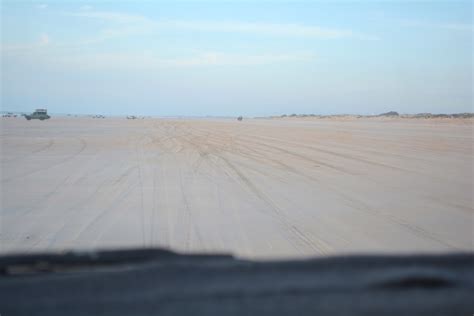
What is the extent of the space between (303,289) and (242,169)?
14361mm

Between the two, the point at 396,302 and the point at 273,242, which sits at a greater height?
the point at 396,302

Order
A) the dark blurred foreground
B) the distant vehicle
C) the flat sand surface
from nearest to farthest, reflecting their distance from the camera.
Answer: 1. the dark blurred foreground
2. the flat sand surface
3. the distant vehicle

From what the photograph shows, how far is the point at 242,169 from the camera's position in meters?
17.0

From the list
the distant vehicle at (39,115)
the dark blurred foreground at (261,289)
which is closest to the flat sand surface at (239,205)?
the dark blurred foreground at (261,289)

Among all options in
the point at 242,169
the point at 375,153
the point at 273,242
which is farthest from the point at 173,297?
the point at 375,153

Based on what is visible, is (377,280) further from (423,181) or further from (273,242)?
(423,181)

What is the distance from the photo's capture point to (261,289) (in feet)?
8.66

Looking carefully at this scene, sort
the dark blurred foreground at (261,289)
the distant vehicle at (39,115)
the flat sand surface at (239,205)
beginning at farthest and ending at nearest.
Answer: the distant vehicle at (39,115) → the flat sand surface at (239,205) → the dark blurred foreground at (261,289)

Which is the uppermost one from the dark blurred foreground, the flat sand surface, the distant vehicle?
the distant vehicle

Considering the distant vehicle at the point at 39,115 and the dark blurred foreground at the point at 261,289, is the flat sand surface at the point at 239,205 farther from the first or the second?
the distant vehicle at the point at 39,115

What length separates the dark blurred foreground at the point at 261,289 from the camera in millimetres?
2600

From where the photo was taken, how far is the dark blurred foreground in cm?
260

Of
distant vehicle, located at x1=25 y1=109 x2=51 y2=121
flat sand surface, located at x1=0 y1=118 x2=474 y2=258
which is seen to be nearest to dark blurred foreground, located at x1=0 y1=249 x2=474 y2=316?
flat sand surface, located at x1=0 y1=118 x2=474 y2=258

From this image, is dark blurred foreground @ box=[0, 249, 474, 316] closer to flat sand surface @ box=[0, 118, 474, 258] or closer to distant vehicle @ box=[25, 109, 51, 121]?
flat sand surface @ box=[0, 118, 474, 258]
